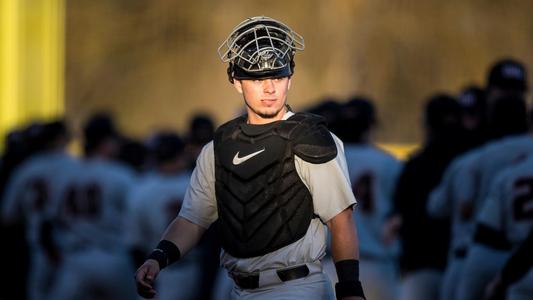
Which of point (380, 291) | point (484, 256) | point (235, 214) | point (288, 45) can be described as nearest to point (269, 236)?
point (235, 214)

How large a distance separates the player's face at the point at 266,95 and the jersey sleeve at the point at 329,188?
260mm

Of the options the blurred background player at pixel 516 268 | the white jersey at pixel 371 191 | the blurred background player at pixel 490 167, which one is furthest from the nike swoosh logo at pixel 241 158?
the white jersey at pixel 371 191

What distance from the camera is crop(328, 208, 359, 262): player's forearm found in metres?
5.98

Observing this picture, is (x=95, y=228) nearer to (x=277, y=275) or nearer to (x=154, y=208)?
(x=154, y=208)

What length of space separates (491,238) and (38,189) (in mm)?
5196

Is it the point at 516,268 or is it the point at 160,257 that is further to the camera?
the point at 516,268

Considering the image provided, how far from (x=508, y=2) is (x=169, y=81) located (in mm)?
5300

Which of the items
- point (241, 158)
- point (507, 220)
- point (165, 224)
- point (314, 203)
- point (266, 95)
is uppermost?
point (266, 95)

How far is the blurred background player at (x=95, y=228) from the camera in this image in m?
12.3

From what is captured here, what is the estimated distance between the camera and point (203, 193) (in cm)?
640

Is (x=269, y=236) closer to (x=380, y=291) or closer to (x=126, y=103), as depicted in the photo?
(x=380, y=291)

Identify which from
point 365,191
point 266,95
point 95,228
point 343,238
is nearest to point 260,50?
point 266,95

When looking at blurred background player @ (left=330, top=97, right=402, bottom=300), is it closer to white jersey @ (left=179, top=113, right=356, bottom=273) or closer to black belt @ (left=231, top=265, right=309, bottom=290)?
white jersey @ (left=179, top=113, right=356, bottom=273)

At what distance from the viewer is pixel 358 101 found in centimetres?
1084
